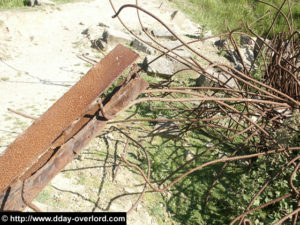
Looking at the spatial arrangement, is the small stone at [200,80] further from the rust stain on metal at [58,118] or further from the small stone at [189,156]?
the rust stain on metal at [58,118]

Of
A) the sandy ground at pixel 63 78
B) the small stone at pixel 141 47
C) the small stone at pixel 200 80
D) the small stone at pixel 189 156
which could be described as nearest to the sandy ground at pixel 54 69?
the sandy ground at pixel 63 78

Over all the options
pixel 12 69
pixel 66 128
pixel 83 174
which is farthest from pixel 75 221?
pixel 12 69

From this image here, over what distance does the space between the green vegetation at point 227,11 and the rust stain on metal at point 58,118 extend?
835cm

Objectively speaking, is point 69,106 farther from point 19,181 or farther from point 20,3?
point 20,3

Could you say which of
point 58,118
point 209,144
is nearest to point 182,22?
point 209,144

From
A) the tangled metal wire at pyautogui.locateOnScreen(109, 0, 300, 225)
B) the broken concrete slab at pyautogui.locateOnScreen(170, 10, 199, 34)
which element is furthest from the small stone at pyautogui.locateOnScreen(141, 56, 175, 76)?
the broken concrete slab at pyautogui.locateOnScreen(170, 10, 199, 34)

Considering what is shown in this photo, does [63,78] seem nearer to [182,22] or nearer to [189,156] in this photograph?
[189,156]

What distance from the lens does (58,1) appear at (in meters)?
8.56

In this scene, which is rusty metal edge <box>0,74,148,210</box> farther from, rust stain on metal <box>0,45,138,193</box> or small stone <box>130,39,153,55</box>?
small stone <box>130,39,153,55</box>

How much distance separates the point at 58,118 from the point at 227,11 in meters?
10.2

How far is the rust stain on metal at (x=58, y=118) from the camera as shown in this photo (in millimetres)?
1352

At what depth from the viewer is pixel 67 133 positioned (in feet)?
4.71

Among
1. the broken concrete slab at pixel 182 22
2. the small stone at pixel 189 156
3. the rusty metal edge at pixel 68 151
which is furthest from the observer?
the broken concrete slab at pixel 182 22

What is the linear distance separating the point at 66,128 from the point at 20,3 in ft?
25.6
